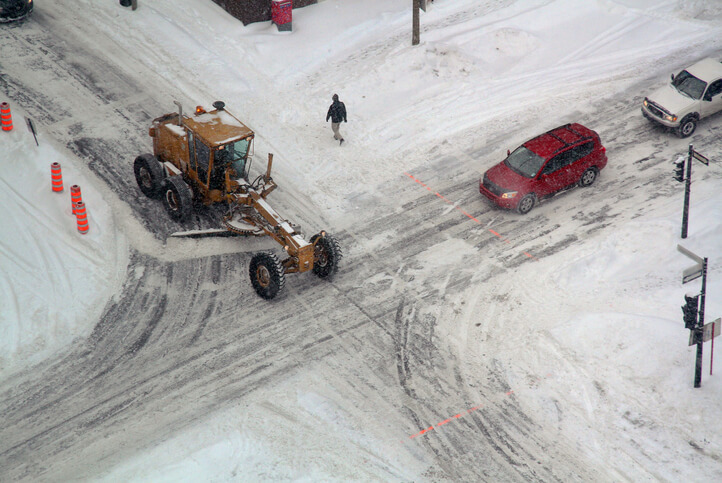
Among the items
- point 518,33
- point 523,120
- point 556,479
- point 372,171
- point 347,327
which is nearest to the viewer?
point 556,479

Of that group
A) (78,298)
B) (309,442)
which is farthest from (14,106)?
(309,442)

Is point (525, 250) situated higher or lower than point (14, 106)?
lower

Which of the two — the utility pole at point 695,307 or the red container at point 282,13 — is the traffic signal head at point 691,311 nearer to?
the utility pole at point 695,307

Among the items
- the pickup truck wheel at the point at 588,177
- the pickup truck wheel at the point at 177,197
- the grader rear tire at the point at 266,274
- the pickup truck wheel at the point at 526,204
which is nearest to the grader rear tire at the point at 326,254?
the grader rear tire at the point at 266,274

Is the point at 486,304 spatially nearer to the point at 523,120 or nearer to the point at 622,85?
the point at 523,120

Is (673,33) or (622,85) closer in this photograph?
(622,85)

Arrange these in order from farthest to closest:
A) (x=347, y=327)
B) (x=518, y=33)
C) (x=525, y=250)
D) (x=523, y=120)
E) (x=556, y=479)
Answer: (x=518, y=33) < (x=523, y=120) < (x=525, y=250) < (x=347, y=327) < (x=556, y=479)

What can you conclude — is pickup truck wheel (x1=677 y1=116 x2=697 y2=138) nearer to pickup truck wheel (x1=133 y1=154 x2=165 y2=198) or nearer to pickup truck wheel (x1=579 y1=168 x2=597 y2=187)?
pickup truck wheel (x1=579 y1=168 x2=597 y2=187)
